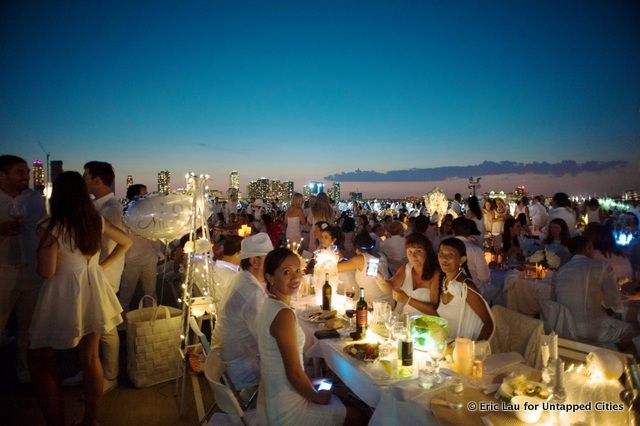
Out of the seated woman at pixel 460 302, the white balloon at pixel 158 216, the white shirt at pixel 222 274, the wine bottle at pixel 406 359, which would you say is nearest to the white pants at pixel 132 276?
the white shirt at pixel 222 274

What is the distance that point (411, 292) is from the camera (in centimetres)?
365

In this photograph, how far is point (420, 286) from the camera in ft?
11.9

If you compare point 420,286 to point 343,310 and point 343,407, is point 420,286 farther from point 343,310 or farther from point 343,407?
point 343,407

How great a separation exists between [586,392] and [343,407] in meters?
1.28

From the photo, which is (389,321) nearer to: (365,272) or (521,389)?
(521,389)

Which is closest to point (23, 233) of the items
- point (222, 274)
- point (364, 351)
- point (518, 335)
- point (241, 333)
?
point (222, 274)

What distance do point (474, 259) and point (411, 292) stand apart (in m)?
1.59

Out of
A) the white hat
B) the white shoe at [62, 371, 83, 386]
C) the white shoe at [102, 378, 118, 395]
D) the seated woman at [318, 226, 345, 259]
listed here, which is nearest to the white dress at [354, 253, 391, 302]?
the seated woman at [318, 226, 345, 259]

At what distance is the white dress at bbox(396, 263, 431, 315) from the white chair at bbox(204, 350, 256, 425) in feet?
5.43

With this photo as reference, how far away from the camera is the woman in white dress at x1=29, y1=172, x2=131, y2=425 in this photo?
2.92m

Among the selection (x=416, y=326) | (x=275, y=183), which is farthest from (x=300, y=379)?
(x=275, y=183)

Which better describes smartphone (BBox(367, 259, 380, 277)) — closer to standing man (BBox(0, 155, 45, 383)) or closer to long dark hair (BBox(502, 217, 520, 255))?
standing man (BBox(0, 155, 45, 383))

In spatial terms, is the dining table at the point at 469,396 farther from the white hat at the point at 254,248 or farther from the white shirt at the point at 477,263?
the white shirt at the point at 477,263

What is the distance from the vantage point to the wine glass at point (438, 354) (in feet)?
7.08
